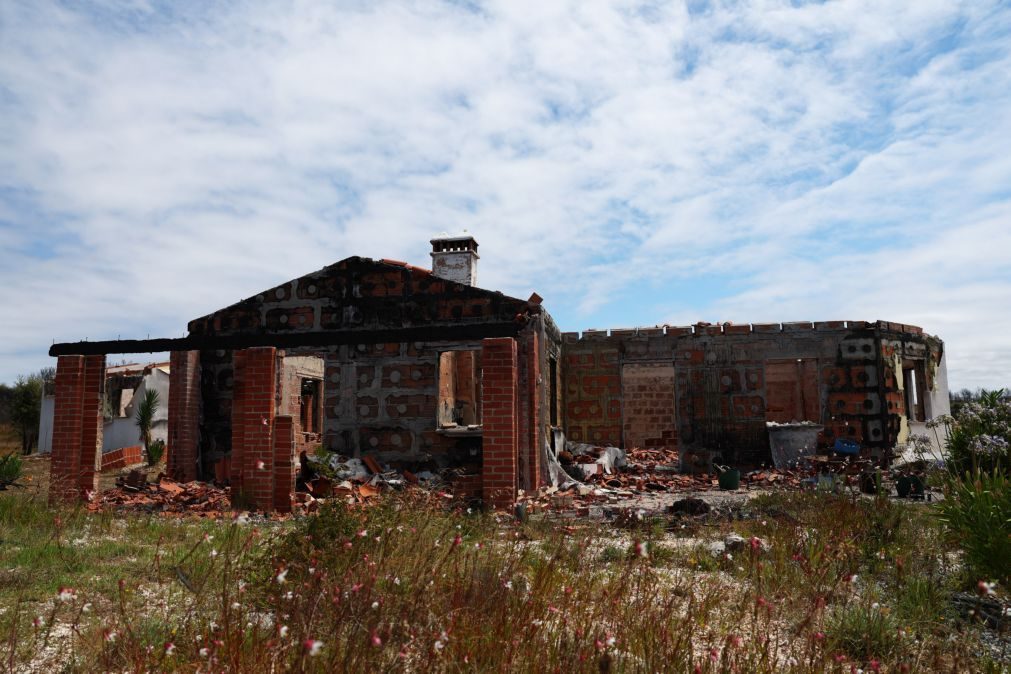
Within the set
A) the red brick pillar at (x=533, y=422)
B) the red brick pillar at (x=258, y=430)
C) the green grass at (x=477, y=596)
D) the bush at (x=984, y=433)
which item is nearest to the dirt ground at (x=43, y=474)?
the red brick pillar at (x=258, y=430)

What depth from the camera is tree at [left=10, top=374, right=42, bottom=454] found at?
26.0m

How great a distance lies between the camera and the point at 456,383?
1962 cm

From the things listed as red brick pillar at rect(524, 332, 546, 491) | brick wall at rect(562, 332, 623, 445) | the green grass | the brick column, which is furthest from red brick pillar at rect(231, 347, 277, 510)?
brick wall at rect(562, 332, 623, 445)

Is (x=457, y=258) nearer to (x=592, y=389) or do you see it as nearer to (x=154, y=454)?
(x=592, y=389)

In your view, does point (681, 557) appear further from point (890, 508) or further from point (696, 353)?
point (696, 353)

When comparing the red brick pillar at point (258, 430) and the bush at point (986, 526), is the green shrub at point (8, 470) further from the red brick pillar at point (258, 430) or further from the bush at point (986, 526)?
the bush at point (986, 526)

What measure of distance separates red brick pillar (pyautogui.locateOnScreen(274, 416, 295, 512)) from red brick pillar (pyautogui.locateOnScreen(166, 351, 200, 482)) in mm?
4306

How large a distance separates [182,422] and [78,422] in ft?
8.39

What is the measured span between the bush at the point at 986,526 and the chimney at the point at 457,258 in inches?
529

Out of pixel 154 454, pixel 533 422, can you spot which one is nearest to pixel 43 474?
pixel 154 454

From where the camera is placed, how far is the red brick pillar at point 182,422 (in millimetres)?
12719

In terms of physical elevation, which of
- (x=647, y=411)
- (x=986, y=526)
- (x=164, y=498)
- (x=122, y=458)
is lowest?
(x=164, y=498)

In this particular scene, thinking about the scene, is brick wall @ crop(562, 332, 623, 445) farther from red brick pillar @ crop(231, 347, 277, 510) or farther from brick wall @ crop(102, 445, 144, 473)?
brick wall @ crop(102, 445, 144, 473)

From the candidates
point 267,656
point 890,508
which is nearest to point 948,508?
point 890,508
